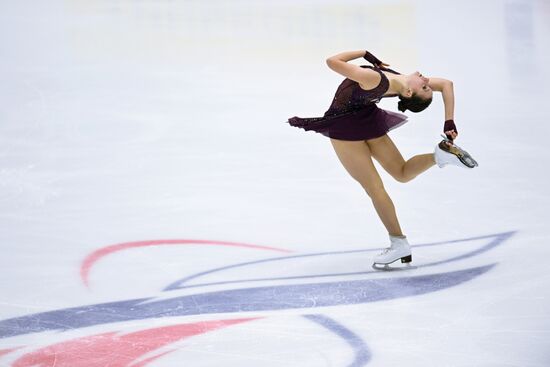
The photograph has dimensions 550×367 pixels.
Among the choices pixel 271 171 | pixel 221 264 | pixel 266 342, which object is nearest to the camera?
pixel 266 342

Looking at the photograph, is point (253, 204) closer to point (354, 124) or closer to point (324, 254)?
point (324, 254)

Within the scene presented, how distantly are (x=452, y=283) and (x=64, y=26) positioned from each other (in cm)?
663

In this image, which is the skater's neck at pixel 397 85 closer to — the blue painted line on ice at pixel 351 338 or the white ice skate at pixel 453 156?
the white ice skate at pixel 453 156

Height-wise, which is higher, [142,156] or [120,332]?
[142,156]

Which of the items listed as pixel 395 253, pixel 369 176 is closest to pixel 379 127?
pixel 369 176

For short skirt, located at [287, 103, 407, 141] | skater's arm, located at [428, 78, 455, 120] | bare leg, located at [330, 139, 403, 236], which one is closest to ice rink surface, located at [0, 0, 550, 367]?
bare leg, located at [330, 139, 403, 236]

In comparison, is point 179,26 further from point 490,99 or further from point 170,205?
point 170,205

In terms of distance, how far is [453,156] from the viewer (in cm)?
470

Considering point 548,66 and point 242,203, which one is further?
point 548,66

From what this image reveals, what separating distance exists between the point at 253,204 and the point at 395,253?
1187 mm

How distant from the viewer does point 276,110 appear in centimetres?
759

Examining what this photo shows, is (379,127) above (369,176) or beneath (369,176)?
above

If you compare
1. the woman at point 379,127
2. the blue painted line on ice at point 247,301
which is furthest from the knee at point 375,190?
the blue painted line on ice at point 247,301

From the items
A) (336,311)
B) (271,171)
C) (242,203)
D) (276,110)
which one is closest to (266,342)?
(336,311)
